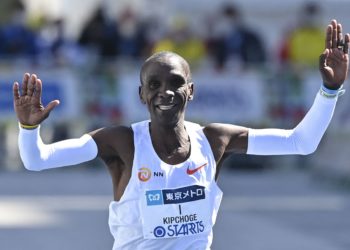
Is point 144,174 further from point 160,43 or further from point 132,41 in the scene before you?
point 132,41

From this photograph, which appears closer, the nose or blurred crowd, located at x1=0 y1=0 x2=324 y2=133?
the nose

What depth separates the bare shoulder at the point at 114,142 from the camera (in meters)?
5.44

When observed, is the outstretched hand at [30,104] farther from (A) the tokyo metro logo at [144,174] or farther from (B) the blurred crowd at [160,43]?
(B) the blurred crowd at [160,43]

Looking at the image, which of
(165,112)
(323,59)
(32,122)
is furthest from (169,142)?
(323,59)

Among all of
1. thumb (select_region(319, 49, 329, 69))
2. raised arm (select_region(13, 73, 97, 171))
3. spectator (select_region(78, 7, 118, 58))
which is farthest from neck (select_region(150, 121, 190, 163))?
spectator (select_region(78, 7, 118, 58))

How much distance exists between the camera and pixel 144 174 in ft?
17.6

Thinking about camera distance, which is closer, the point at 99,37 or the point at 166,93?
the point at 166,93

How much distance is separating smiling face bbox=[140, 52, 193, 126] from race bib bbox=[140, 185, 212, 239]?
32cm

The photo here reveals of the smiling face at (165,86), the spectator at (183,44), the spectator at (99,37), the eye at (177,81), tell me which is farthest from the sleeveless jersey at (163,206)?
the spectator at (99,37)

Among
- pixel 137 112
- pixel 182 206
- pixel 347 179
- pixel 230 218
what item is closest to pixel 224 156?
pixel 182 206

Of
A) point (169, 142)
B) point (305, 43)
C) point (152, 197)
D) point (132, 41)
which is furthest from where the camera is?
point (132, 41)

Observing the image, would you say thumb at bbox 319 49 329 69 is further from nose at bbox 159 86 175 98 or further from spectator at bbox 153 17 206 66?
spectator at bbox 153 17 206 66

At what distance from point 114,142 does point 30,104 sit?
0.43 meters

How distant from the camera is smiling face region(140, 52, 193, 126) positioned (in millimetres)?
5281
